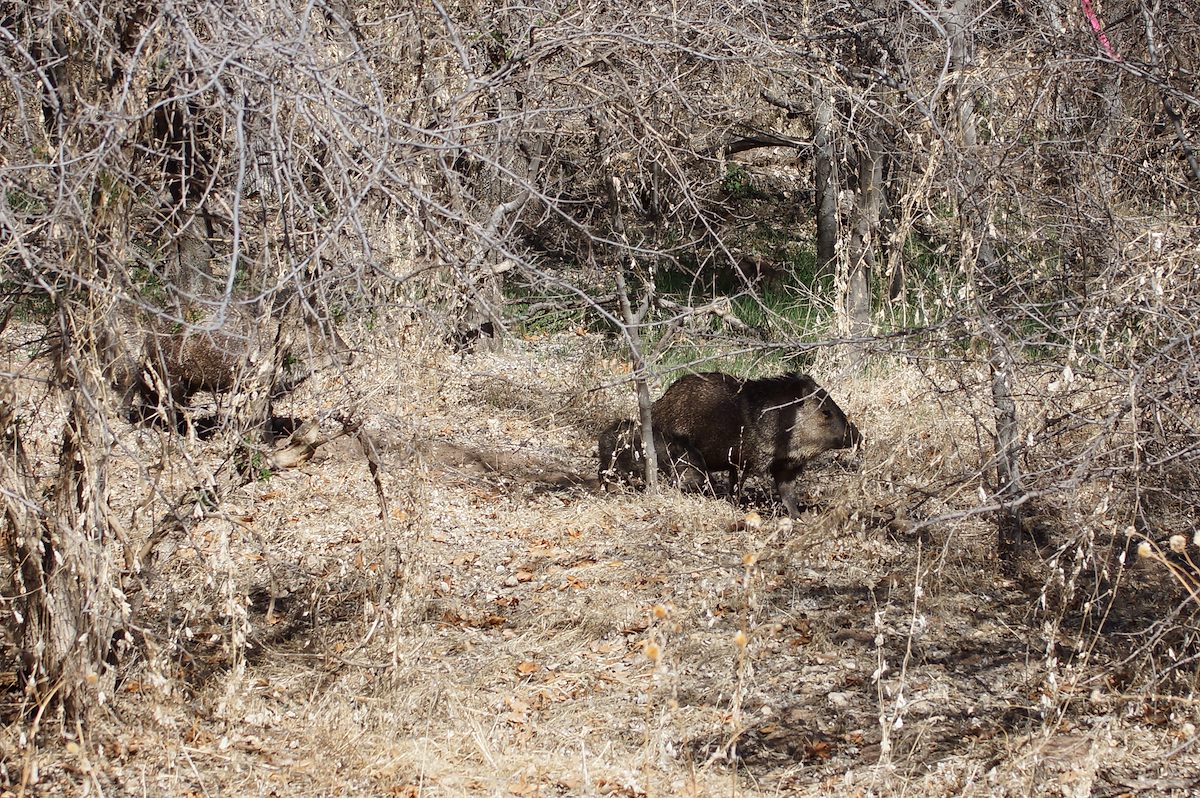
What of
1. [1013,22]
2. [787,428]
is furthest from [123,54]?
[787,428]

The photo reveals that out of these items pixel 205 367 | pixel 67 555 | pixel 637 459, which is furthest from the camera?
pixel 205 367

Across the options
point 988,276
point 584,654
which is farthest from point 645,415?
point 988,276

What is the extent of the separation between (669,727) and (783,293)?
890cm

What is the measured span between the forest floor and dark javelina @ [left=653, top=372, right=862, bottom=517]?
0.28 meters

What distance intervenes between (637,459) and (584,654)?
2391 millimetres

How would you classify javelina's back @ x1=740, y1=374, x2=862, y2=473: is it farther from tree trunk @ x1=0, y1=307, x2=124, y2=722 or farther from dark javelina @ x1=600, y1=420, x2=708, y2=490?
tree trunk @ x1=0, y1=307, x2=124, y2=722

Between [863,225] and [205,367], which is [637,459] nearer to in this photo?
[205,367]

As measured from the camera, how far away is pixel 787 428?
7.02 meters

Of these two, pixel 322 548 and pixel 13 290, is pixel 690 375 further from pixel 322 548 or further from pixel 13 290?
pixel 13 290

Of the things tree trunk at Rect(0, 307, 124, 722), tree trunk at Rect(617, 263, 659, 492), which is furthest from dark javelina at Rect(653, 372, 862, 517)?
tree trunk at Rect(0, 307, 124, 722)

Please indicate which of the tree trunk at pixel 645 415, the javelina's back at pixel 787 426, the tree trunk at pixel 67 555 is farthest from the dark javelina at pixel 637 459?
the tree trunk at pixel 67 555

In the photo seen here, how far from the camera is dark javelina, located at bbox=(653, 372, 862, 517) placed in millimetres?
7074

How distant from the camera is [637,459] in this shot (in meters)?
7.40

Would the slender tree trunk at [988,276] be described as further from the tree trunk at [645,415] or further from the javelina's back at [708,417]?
the tree trunk at [645,415]
